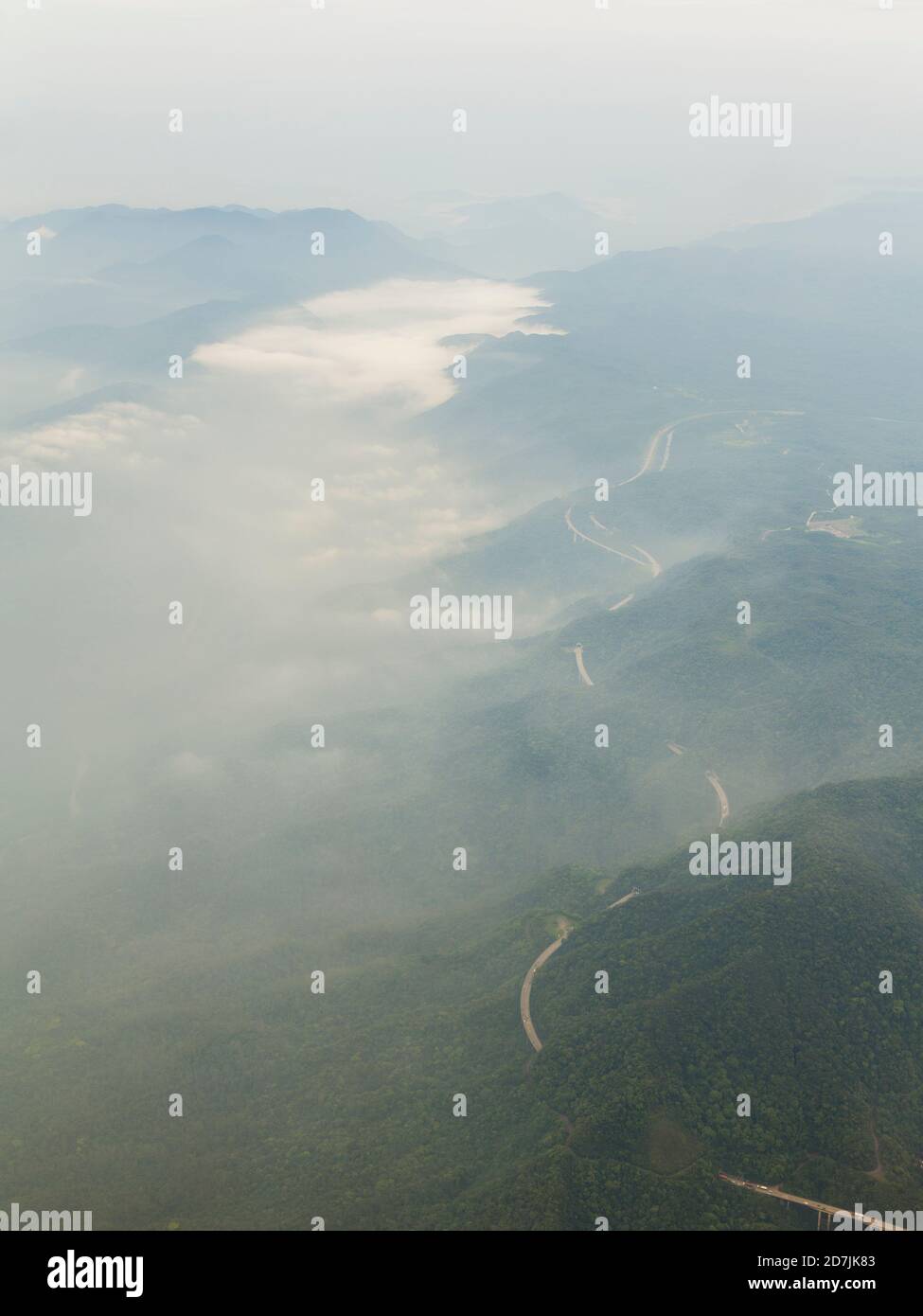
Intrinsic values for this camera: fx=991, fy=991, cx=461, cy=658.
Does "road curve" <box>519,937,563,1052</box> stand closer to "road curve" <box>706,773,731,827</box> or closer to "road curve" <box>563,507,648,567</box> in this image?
"road curve" <box>706,773,731,827</box>

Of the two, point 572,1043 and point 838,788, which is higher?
point 838,788

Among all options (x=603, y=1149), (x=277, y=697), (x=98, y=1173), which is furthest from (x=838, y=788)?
(x=277, y=697)

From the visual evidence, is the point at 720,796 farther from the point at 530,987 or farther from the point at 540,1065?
the point at 540,1065

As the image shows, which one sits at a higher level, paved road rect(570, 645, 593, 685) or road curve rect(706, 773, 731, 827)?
paved road rect(570, 645, 593, 685)

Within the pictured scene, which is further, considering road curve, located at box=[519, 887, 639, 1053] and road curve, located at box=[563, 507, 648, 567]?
road curve, located at box=[563, 507, 648, 567]

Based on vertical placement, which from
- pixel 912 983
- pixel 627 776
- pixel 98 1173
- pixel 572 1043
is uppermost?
pixel 627 776

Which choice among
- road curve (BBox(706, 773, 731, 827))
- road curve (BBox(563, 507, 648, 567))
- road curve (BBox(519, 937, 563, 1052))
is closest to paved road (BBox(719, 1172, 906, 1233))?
road curve (BBox(519, 937, 563, 1052))

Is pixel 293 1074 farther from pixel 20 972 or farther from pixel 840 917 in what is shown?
pixel 840 917

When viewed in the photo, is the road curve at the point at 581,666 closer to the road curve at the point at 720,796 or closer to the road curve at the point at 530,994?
the road curve at the point at 720,796
